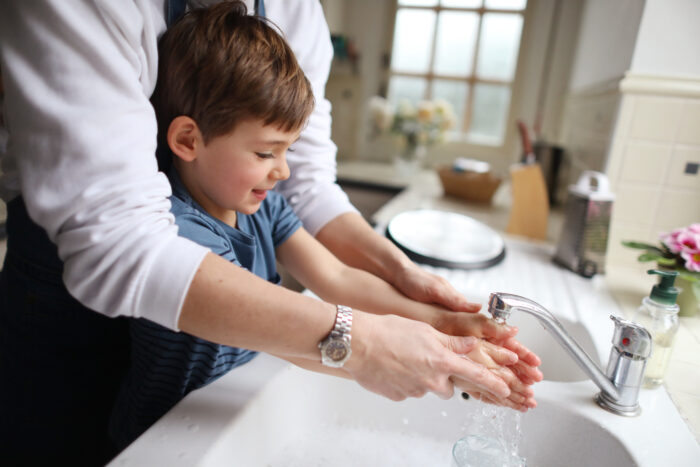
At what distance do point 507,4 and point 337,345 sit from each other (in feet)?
8.70

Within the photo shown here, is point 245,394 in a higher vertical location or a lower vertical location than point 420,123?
lower

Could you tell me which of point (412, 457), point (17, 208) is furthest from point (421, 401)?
point (17, 208)

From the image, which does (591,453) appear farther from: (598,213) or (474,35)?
(474,35)

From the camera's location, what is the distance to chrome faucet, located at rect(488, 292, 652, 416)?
631 mm

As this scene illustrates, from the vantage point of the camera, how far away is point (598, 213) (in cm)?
114

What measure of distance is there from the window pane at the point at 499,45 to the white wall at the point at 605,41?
37 centimetres

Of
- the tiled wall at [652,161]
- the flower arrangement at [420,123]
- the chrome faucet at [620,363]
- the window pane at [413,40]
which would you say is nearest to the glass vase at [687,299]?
the tiled wall at [652,161]

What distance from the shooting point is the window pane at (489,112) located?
2.71 m

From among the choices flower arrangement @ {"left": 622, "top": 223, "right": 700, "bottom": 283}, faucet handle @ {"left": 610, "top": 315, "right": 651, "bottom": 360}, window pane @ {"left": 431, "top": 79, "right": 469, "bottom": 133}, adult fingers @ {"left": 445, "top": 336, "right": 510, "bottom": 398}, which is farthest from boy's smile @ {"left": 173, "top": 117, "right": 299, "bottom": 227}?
window pane @ {"left": 431, "top": 79, "right": 469, "bottom": 133}

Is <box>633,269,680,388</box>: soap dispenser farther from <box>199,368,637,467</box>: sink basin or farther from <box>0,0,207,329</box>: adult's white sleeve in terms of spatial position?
<box>0,0,207,329</box>: adult's white sleeve

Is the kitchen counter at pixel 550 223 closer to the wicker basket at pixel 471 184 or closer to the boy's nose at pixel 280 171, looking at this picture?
the wicker basket at pixel 471 184

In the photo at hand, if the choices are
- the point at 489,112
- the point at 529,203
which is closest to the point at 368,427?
the point at 529,203

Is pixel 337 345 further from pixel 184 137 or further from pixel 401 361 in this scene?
pixel 184 137

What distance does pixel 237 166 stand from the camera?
0.62 metres
